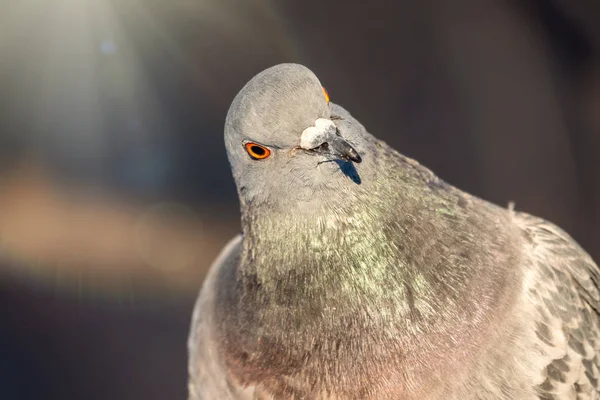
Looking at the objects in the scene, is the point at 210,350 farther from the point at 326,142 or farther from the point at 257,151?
the point at 326,142

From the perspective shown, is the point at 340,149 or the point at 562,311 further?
the point at 562,311

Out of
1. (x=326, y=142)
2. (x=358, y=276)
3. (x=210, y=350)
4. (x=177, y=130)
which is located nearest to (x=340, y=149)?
(x=326, y=142)

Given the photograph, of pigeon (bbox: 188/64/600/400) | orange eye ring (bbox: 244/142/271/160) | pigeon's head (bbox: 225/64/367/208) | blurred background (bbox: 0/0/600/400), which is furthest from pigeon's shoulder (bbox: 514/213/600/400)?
blurred background (bbox: 0/0/600/400)

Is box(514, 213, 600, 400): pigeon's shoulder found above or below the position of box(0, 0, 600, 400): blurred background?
below

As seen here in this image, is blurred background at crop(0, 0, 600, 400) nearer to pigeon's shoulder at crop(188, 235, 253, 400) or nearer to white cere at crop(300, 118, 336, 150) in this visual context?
pigeon's shoulder at crop(188, 235, 253, 400)

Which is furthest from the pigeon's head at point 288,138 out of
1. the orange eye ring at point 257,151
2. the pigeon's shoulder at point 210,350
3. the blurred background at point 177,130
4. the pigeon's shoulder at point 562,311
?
the blurred background at point 177,130

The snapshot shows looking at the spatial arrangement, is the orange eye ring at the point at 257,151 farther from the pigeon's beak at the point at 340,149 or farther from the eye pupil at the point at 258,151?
the pigeon's beak at the point at 340,149

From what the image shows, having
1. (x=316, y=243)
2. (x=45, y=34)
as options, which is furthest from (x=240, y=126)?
(x=45, y=34)
